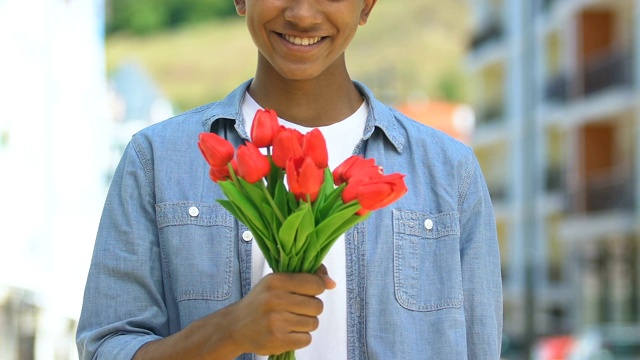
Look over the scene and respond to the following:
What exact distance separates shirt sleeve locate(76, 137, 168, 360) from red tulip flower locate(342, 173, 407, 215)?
499 mm

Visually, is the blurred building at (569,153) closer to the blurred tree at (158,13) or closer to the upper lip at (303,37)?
the upper lip at (303,37)

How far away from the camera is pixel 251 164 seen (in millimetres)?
1958

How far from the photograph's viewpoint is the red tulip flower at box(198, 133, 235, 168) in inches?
79.1

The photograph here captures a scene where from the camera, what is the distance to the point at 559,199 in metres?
36.0

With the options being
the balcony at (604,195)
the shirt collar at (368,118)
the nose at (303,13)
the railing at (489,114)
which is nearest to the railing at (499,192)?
the railing at (489,114)

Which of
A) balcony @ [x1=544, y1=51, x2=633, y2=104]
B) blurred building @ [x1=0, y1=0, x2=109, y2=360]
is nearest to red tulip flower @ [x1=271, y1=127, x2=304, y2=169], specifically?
blurred building @ [x1=0, y1=0, x2=109, y2=360]

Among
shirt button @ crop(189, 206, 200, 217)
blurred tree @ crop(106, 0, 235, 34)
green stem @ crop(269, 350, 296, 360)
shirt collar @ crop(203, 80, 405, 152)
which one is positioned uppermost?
blurred tree @ crop(106, 0, 235, 34)

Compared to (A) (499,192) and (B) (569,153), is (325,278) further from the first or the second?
(A) (499,192)

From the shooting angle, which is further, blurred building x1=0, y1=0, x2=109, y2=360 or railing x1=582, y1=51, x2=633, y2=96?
railing x1=582, y1=51, x2=633, y2=96

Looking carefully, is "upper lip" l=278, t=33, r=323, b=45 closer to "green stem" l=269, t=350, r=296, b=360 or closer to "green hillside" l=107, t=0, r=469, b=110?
"green stem" l=269, t=350, r=296, b=360

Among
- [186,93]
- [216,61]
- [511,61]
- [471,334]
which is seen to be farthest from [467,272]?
[216,61]

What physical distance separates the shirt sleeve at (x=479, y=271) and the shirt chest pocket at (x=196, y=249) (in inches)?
16.9

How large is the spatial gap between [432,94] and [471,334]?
95.0m

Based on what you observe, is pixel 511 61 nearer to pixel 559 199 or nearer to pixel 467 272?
pixel 559 199
